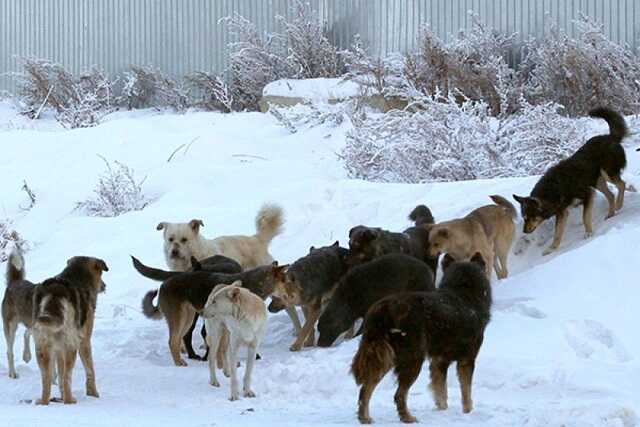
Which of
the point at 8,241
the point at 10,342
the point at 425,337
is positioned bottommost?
the point at 8,241

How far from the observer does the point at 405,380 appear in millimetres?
7527

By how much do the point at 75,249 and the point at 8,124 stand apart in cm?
1083

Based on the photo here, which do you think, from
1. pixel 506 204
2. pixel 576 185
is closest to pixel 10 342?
pixel 506 204

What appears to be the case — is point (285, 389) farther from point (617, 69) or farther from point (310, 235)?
point (617, 69)

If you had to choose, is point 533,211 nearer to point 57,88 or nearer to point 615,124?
point 615,124

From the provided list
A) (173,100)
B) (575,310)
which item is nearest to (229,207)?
(575,310)

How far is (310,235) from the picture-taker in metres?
14.0

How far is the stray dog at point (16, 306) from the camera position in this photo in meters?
9.70

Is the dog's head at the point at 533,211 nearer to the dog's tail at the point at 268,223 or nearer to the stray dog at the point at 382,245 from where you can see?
the stray dog at the point at 382,245

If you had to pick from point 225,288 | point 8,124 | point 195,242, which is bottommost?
point 8,124

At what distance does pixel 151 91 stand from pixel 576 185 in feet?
51.4

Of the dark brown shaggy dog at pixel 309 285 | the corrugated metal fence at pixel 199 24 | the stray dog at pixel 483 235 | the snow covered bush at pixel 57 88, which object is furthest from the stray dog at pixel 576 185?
the snow covered bush at pixel 57 88

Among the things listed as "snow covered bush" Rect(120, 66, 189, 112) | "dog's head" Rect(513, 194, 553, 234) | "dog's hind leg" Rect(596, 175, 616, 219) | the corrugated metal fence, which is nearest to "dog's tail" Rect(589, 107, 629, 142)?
"dog's hind leg" Rect(596, 175, 616, 219)

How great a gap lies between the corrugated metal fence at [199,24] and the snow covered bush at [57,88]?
66cm
